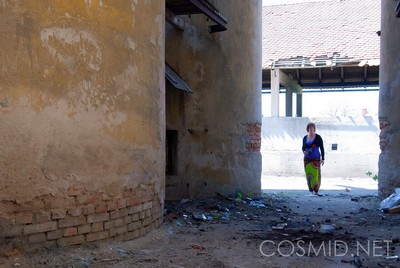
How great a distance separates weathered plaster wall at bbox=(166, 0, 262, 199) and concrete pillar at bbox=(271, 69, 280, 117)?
7.75 m

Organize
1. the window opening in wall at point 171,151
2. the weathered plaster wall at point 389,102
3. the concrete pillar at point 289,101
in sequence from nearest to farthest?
1. the weathered plaster wall at point 389,102
2. the window opening in wall at point 171,151
3. the concrete pillar at point 289,101

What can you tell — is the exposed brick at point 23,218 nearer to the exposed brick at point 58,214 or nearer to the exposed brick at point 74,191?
the exposed brick at point 58,214

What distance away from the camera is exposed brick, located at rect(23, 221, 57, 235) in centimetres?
350

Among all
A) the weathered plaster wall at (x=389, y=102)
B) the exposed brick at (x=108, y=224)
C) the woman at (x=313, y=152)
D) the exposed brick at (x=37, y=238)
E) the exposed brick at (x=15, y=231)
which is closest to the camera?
the exposed brick at (x=15, y=231)

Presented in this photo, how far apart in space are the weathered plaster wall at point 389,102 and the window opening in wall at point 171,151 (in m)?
4.06

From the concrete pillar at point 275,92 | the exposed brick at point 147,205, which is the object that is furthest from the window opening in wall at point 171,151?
the concrete pillar at point 275,92

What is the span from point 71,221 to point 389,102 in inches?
252

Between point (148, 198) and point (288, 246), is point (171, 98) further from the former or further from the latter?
point (288, 246)

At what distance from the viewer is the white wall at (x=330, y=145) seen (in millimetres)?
15117

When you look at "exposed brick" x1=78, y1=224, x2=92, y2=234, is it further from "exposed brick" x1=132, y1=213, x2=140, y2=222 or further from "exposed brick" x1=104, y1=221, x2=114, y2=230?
"exposed brick" x1=132, y1=213, x2=140, y2=222

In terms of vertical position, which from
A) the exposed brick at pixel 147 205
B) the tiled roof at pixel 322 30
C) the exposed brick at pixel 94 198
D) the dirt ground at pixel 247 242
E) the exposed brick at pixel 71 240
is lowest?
the dirt ground at pixel 247 242

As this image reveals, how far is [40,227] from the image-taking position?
11.7ft

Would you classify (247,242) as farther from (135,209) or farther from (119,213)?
(119,213)

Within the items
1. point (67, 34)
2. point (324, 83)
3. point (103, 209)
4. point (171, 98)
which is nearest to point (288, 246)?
point (103, 209)
